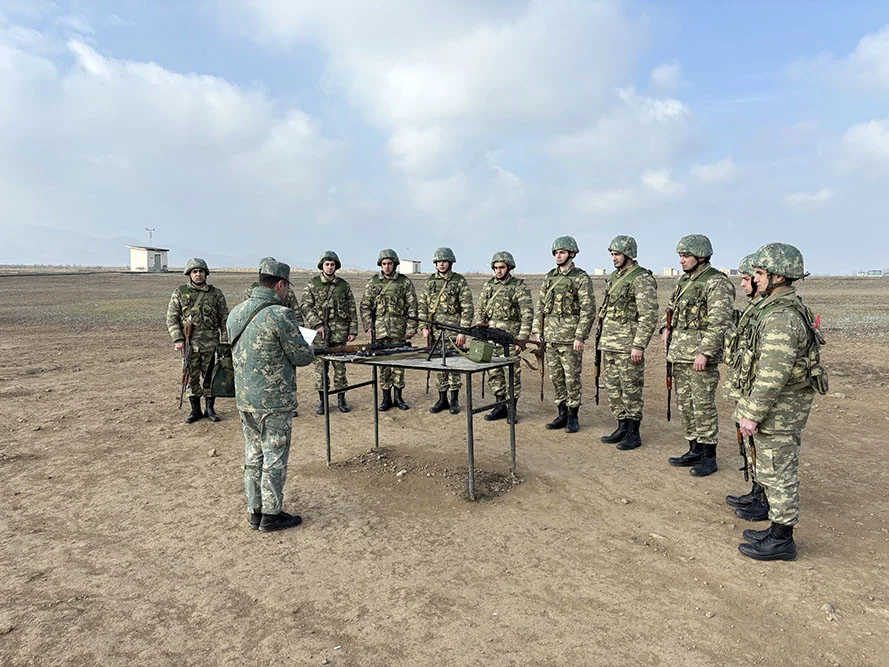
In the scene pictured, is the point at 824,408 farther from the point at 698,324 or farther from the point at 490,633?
the point at 490,633

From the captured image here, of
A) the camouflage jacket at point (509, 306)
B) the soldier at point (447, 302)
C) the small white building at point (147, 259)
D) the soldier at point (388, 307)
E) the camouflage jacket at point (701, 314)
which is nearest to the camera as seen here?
the camouflage jacket at point (701, 314)

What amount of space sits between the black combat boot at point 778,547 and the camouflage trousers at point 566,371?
3554 mm

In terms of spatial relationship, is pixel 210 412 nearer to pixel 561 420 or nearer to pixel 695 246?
pixel 561 420

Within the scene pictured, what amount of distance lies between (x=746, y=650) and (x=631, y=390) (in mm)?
3956

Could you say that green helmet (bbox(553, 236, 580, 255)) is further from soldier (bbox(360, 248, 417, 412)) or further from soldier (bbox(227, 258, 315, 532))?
soldier (bbox(227, 258, 315, 532))

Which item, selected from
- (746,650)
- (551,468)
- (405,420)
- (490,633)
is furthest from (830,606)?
(405,420)

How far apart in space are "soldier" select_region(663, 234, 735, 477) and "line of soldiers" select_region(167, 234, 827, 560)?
0.04 feet

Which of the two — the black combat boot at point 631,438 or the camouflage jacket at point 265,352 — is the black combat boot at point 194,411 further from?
the black combat boot at point 631,438

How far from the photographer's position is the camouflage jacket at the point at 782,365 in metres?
4.04

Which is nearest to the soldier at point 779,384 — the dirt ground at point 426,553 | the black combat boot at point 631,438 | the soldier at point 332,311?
the dirt ground at point 426,553

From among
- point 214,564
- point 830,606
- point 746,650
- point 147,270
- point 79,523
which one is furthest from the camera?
point 147,270

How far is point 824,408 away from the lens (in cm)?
882

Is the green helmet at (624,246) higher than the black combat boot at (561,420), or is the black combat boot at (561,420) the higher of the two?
the green helmet at (624,246)

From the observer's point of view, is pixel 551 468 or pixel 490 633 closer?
pixel 490 633
